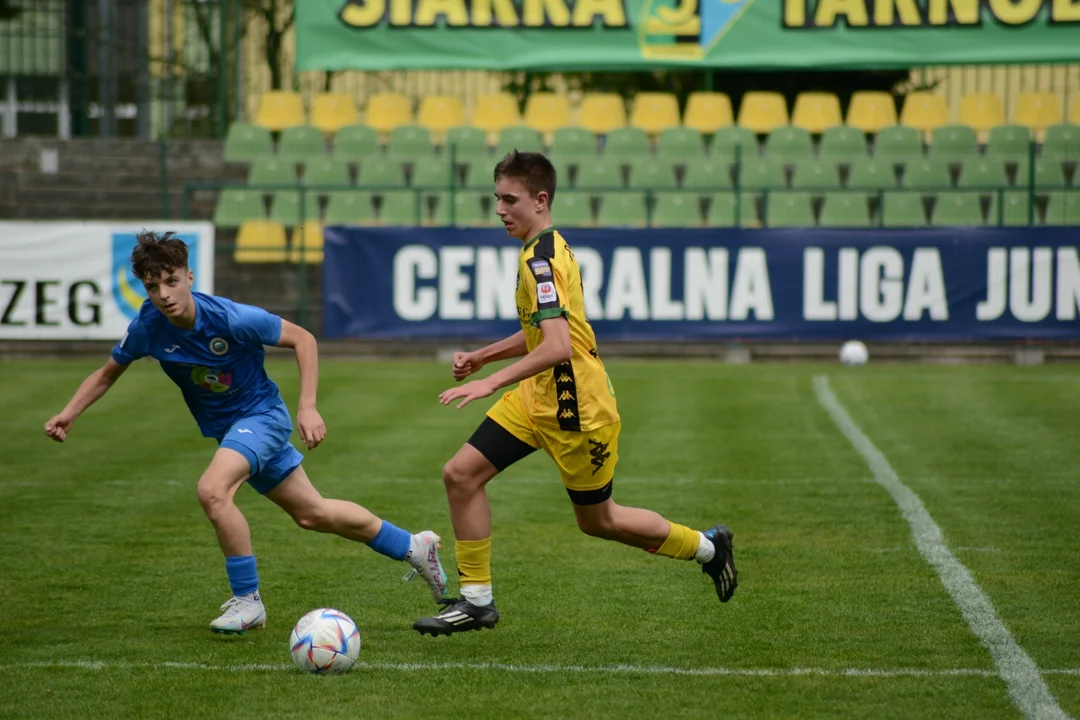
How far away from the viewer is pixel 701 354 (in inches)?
775

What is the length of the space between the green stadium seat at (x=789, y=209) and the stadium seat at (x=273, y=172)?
7.21 metres

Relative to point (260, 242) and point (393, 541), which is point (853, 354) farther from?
point (393, 541)

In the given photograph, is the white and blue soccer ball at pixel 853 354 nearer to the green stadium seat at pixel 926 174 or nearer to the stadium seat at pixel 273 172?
the green stadium seat at pixel 926 174

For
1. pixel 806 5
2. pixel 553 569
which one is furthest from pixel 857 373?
pixel 553 569

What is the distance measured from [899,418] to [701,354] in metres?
6.34

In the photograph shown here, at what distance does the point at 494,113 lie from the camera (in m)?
23.9

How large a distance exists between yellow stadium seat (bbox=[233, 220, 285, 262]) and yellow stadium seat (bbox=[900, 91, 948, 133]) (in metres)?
10.4

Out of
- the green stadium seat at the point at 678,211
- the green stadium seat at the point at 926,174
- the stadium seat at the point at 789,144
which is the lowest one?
the green stadium seat at the point at 678,211

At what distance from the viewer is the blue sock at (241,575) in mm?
5758

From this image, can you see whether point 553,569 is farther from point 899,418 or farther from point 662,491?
point 899,418

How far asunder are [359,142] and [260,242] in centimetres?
294

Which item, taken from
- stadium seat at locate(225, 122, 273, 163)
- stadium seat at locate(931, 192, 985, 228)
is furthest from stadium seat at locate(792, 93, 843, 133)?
stadium seat at locate(225, 122, 273, 163)

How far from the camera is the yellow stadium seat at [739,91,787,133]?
78.5 feet

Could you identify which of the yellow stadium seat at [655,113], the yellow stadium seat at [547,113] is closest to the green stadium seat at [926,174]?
the yellow stadium seat at [655,113]
